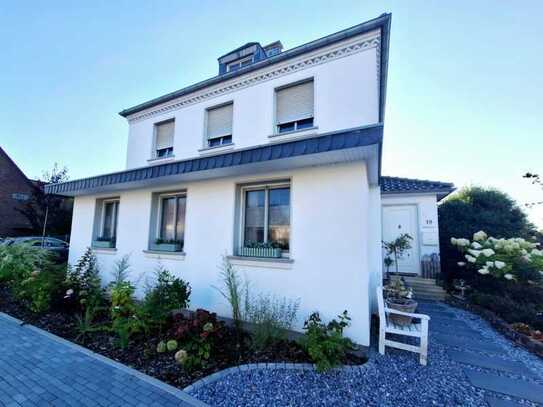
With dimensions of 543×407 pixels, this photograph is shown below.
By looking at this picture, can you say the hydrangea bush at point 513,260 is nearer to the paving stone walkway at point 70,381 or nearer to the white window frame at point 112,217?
the paving stone walkway at point 70,381

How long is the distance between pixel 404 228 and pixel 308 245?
650 centimetres

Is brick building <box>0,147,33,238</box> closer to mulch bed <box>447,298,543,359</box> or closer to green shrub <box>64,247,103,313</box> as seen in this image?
green shrub <box>64,247,103,313</box>

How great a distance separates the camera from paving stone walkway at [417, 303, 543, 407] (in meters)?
2.90

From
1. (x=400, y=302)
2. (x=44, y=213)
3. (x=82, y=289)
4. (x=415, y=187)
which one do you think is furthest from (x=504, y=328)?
(x=44, y=213)

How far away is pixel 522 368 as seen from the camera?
358 cm

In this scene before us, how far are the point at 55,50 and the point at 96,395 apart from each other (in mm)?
10389

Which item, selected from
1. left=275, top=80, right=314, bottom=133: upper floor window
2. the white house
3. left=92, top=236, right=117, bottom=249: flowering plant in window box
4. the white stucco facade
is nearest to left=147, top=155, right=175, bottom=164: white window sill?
the white house

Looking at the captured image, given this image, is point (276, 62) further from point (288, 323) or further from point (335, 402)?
point (335, 402)

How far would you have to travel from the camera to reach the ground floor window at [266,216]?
16.1 ft

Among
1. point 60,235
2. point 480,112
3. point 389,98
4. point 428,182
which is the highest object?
point 389,98

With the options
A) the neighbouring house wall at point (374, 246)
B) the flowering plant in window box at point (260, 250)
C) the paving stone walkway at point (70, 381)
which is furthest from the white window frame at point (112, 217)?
the neighbouring house wall at point (374, 246)

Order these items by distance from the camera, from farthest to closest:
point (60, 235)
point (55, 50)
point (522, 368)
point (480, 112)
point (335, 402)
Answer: point (60, 235), point (55, 50), point (480, 112), point (522, 368), point (335, 402)

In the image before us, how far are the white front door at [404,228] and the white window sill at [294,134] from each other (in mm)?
5482

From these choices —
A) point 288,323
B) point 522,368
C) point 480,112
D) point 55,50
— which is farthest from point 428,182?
point 55,50
